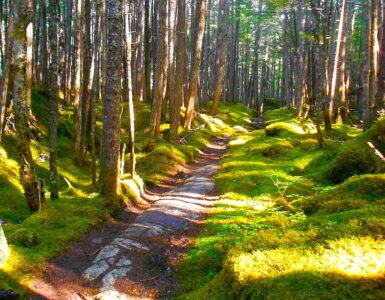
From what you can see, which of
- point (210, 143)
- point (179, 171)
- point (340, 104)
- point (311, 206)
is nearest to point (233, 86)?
point (340, 104)

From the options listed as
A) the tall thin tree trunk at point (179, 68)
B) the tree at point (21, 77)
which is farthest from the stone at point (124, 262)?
the tall thin tree trunk at point (179, 68)

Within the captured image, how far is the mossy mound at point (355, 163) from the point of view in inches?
365

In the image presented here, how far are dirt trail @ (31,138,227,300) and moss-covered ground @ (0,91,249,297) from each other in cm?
30

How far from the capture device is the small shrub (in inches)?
282

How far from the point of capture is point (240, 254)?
190 inches

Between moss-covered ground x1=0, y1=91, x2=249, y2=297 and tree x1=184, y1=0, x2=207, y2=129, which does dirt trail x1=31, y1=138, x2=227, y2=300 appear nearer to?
moss-covered ground x1=0, y1=91, x2=249, y2=297

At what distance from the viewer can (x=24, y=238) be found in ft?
23.8

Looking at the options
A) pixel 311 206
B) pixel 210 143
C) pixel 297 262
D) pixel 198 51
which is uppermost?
pixel 198 51

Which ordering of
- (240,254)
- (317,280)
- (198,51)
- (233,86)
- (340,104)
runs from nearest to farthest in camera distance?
(317,280)
(240,254)
(198,51)
(340,104)
(233,86)

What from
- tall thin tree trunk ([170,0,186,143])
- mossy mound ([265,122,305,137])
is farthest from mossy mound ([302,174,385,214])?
mossy mound ([265,122,305,137])

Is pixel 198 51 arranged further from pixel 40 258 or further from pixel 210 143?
pixel 40 258

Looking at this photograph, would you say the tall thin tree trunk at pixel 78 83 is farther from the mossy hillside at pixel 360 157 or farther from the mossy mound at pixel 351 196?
the mossy mound at pixel 351 196

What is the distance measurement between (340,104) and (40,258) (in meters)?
25.2

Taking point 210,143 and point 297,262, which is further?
point 210,143
